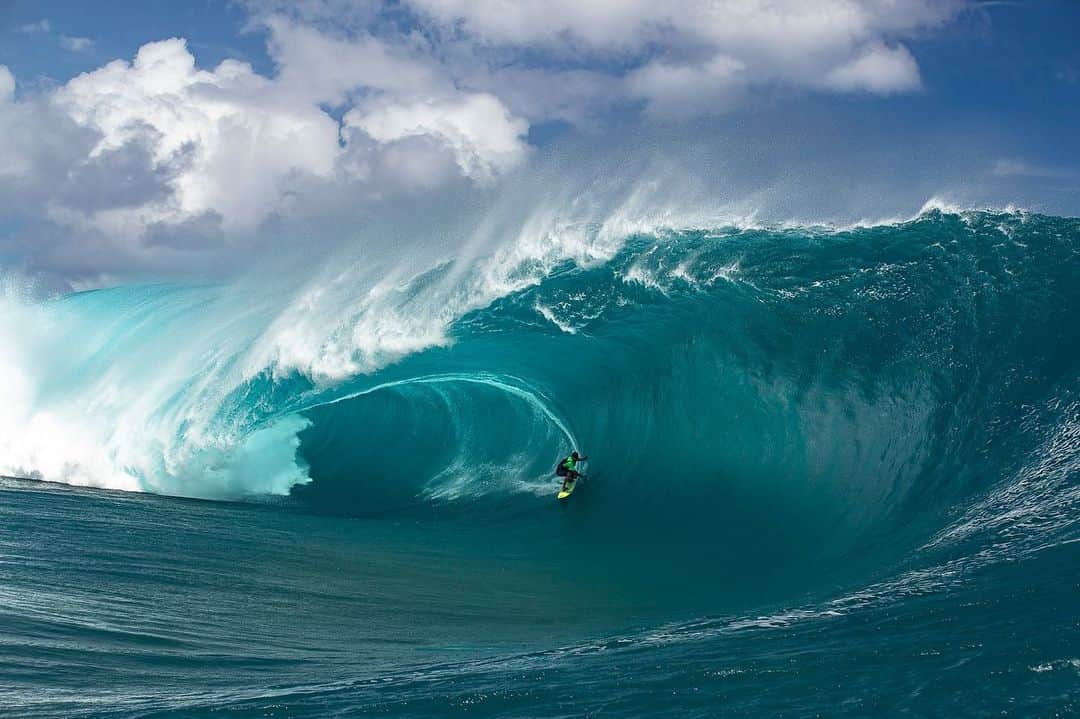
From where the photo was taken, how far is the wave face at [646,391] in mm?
12156

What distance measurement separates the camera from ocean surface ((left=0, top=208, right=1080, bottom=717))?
6.52m

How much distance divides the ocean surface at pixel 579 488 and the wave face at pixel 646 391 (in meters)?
0.06

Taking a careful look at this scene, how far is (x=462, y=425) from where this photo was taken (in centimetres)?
1773

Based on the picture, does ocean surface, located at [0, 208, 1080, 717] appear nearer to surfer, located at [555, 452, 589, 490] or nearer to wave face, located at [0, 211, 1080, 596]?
wave face, located at [0, 211, 1080, 596]

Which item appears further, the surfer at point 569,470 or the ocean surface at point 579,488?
the surfer at point 569,470

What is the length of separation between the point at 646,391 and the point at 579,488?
2193 millimetres

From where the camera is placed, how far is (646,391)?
1614 cm

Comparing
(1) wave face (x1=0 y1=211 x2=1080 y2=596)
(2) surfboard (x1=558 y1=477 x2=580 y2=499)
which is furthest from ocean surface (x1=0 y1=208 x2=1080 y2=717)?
(2) surfboard (x1=558 y1=477 x2=580 y2=499)

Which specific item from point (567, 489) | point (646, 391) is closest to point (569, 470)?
point (567, 489)

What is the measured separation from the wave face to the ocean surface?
6 centimetres

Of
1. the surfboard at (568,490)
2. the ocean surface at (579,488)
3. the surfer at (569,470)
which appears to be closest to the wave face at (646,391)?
the ocean surface at (579,488)

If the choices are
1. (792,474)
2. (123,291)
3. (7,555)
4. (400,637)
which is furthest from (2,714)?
(123,291)

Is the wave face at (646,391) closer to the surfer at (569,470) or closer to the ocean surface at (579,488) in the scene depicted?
the ocean surface at (579,488)

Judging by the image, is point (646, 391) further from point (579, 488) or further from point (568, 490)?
point (568, 490)
